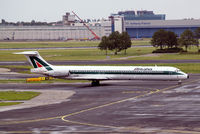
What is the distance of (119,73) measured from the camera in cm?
6256

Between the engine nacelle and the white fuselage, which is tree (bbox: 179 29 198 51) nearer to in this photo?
the white fuselage

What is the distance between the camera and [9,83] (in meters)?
67.5

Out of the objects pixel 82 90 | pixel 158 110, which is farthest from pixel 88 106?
pixel 82 90

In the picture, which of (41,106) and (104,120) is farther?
(41,106)

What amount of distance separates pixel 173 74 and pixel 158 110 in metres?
22.5

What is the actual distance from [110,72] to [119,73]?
135 centimetres

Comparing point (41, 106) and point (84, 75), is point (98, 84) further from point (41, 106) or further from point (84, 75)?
point (41, 106)

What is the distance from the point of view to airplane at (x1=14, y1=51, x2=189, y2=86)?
6162 cm

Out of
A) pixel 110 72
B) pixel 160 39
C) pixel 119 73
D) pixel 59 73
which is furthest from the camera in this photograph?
pixel 160 39

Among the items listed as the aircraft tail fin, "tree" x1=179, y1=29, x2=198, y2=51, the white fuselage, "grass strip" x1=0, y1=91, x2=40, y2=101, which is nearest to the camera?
"grass strip" x1=0, y1=91, x2=40, y2=101

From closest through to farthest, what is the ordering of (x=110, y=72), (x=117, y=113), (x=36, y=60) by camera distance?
(x=117, y=113)
(x=110, y=72)
(x=36, y=60)

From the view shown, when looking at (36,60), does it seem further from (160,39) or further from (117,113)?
(160,39)

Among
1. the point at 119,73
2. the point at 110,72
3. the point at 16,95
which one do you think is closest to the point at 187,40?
the point at 119,73

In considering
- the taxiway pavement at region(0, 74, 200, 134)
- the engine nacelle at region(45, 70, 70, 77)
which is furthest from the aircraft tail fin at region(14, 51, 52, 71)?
the taxiway pavement at region(0, 74, 200, 134)
